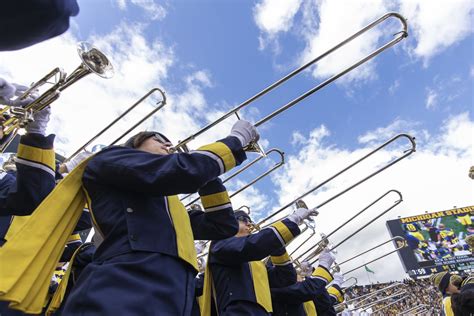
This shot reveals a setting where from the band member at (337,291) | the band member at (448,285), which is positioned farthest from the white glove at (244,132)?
the band member at (337,291)

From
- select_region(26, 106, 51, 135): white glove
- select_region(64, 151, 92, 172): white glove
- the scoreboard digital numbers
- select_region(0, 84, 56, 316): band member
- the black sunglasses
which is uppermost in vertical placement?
the scoreboard digital numbers

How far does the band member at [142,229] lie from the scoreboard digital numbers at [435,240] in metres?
25.8

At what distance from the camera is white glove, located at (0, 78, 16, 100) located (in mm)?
1812

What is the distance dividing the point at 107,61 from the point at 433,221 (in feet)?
96.2

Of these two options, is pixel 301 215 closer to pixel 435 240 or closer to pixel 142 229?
pixel 142 229

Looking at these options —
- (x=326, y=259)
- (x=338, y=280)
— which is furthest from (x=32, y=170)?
(x=338, y=280)

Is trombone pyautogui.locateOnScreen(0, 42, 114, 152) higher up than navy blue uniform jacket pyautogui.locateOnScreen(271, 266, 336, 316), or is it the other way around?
trombone pyautogui.locateOnScreen(0, 42, 114, 152)

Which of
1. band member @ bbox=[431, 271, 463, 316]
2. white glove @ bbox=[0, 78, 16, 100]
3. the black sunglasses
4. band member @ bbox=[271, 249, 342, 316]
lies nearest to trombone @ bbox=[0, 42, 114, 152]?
white glove @ bbox=[0, 78, 16, 100]

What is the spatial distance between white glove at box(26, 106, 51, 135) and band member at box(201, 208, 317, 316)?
5.71ft

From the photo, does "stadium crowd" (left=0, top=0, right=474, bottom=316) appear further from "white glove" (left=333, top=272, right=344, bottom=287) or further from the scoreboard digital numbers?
the scoreboard digital numbers

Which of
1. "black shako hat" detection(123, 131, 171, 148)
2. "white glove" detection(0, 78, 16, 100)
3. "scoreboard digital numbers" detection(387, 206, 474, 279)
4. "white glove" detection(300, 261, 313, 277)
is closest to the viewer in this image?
"white glove" detection(0, 78, 16, 100)

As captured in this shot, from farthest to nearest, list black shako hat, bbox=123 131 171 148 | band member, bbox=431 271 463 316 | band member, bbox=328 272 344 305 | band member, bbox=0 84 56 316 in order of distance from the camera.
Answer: band member, bbox=328 272 344 305, band member, bbox=431 271 463 316, black shako hat, bbox=123 131 171 148, band member, bbox=0 84 56 316

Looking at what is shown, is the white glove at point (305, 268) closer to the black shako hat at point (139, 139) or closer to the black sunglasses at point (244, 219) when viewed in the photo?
the black sunglasses at point (244, 219)

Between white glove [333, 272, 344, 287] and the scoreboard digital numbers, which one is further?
the scoreboard digital numbers
